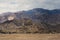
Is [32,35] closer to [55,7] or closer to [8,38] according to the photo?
[8,38]

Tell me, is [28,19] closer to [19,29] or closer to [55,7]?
[19,29]

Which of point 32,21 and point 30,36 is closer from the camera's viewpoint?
point 30,36

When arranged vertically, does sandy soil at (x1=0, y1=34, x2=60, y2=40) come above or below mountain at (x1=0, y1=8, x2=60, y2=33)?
below

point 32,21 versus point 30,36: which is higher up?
point 32,21

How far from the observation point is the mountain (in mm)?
5875

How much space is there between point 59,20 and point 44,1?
2.30 ft

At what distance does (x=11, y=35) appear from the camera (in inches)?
228

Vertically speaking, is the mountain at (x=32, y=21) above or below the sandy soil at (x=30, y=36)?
above

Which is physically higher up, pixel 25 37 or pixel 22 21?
pixel 22 21

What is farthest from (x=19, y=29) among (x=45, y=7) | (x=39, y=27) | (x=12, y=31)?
(x=45, y=7)

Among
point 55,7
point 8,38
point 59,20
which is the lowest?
point 8,38

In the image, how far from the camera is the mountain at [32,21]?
19.3ft

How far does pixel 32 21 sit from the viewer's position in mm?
5922

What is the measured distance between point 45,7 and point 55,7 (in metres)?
0.29
